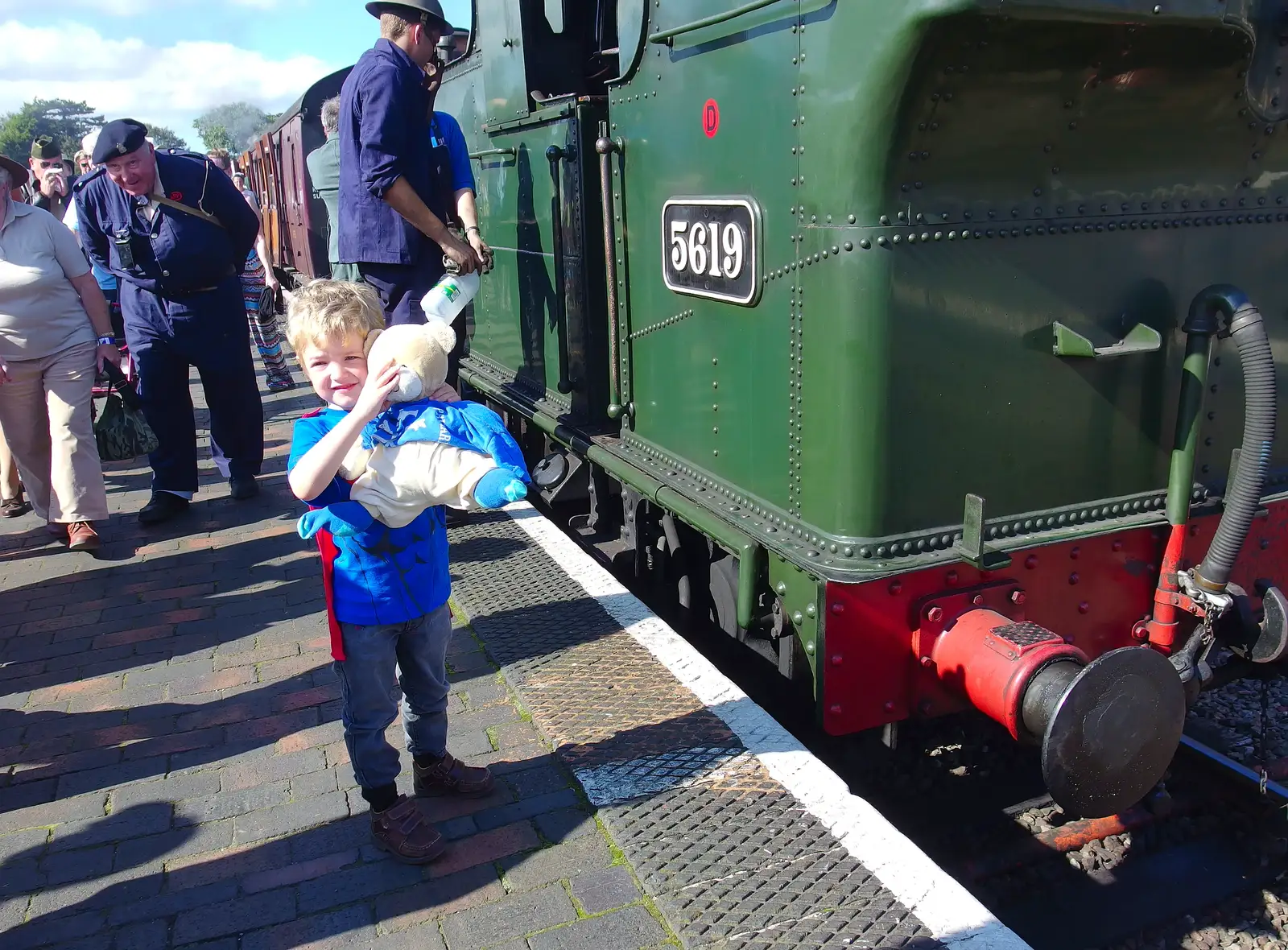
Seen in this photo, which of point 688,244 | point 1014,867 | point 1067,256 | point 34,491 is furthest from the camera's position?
point 34,491

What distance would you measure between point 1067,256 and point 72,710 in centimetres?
342

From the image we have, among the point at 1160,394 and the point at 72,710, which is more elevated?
the point at 1160,394

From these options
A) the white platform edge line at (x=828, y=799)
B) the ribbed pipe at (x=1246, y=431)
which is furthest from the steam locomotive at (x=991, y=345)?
the white platform edge line at (x=828, y=799)

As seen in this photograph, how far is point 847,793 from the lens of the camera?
267 cm

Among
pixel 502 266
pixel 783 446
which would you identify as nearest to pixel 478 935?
pixel 783 446

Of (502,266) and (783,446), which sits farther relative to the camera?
(502,266)

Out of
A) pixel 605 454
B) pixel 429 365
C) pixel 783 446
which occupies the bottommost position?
pixel 605 454

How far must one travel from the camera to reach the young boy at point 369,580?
2.21 metres

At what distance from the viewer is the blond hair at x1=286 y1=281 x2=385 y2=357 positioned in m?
2.26

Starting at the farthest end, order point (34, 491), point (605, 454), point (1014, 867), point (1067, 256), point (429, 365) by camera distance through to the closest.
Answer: point (34, 491) < point (605, 454) < point (1014, 867) < point (1067, 256) < point (429, 365)

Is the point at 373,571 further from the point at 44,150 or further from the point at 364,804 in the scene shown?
the point at 44,150

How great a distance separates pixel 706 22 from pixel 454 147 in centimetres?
189

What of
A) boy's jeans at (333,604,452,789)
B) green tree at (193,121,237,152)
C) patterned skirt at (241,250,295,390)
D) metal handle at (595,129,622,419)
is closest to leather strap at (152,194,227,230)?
metal handle at (595,129,622,419)

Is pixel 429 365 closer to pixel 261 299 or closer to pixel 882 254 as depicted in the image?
pixel 882 254
